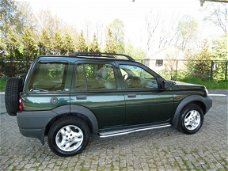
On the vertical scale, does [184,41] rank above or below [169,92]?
above

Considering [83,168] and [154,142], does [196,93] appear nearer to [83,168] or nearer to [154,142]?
[154,142]

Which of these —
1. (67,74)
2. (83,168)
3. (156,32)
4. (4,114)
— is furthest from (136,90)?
(156,32)

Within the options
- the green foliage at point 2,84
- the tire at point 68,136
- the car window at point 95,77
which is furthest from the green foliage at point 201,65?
the tire at point 68,136

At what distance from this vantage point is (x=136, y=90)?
4.12 m

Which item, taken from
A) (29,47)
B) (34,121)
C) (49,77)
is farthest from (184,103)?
(29,47)

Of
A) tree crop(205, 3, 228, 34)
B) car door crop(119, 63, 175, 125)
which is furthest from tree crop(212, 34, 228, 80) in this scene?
tree crop(205, 3, 228, 34)

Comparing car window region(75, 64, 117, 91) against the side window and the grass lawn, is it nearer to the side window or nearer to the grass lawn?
the side window

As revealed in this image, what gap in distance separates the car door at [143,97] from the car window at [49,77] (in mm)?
1098

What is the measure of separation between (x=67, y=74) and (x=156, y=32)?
39633 millimetres

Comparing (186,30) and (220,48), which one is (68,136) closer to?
(220,48)

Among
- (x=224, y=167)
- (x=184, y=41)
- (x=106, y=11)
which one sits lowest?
(x=224, y=167)

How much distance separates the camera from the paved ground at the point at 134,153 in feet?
11.0

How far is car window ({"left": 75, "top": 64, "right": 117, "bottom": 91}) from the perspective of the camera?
3.73 metres

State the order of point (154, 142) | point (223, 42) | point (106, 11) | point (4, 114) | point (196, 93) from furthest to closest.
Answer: point (106, 11)
point (223, 42)
point (4, 114)
point (196, 93)
point (154, 142)
